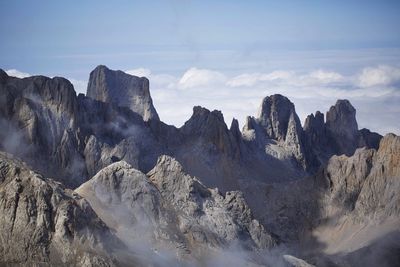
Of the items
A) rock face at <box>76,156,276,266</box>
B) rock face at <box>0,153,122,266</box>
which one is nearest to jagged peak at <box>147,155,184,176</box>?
rock face at <box>76,156,276,266</box>

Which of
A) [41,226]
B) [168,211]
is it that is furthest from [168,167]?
[41,226]

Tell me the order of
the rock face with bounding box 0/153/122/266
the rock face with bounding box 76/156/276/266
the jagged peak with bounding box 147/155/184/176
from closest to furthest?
1. the rock face with bounding box 0/153/122/266
2. the rock face with bounding box 76/156/276/266
3. the jagged peak with bounding box 147/155/184/176

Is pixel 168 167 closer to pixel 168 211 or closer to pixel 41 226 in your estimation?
pixel 168 211

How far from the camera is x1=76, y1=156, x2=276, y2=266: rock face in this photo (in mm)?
168375

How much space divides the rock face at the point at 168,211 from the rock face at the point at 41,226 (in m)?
11.8

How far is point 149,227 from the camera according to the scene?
557 ft

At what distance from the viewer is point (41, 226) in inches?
5881

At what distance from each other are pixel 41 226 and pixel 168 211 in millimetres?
31328

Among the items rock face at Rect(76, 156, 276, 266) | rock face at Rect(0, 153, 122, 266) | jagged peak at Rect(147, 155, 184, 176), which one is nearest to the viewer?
rock face at Rect(0, 153, 122, 266)

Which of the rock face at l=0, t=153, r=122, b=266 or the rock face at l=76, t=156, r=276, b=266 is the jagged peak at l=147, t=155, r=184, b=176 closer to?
the rock face at l=76, t=156, r=276, b=266

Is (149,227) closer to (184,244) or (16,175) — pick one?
(184,244)

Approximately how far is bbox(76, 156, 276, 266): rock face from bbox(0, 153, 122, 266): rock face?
38.7 ft

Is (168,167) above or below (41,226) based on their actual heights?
above

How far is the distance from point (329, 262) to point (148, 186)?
139 ft
